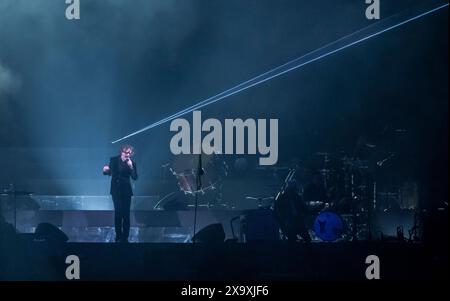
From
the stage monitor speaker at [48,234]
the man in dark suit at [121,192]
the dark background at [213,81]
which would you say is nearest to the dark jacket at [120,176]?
the man in dark suit at [121,192]

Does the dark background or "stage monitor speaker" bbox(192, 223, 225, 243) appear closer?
"stage monitor speaker" bbox(192, 223, 225, 243)

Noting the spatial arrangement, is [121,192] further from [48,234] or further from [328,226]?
[328,226]

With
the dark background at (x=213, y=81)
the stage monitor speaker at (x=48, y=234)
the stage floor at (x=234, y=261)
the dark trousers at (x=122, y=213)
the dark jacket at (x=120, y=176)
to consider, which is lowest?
the stage floor at (x=234, y=261)

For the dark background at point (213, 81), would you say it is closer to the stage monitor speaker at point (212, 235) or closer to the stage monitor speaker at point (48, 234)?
the stage monitor speaker at point (212, 235)

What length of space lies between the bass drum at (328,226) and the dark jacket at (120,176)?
286 cm

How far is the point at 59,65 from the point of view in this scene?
1288 centimetres

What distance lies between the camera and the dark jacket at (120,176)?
11031mm

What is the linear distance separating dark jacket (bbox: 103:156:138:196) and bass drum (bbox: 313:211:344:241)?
286cm

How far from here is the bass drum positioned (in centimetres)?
1128

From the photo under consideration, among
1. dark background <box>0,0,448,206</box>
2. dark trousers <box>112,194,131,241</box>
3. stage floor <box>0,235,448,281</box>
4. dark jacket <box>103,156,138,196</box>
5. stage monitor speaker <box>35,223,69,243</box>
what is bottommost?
stage floor <box>0,235,448,281</box>

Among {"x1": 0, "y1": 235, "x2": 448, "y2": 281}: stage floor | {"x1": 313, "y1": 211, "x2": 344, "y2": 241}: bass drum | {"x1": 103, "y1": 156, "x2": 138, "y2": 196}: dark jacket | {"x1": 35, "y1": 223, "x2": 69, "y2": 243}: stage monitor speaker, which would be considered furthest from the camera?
{"x1": 313, "y1": 211, "x2": 344, "y2": 241}: bass drum

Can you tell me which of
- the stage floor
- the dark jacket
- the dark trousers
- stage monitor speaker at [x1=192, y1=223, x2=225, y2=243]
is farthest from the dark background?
the stage floor

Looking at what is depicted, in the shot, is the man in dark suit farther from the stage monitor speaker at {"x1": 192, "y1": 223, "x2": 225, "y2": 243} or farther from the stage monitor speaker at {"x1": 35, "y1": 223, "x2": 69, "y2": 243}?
the stage monitor speaker at {"x1": 192, "y1": 223, "x2": 225, "y2": 243}
